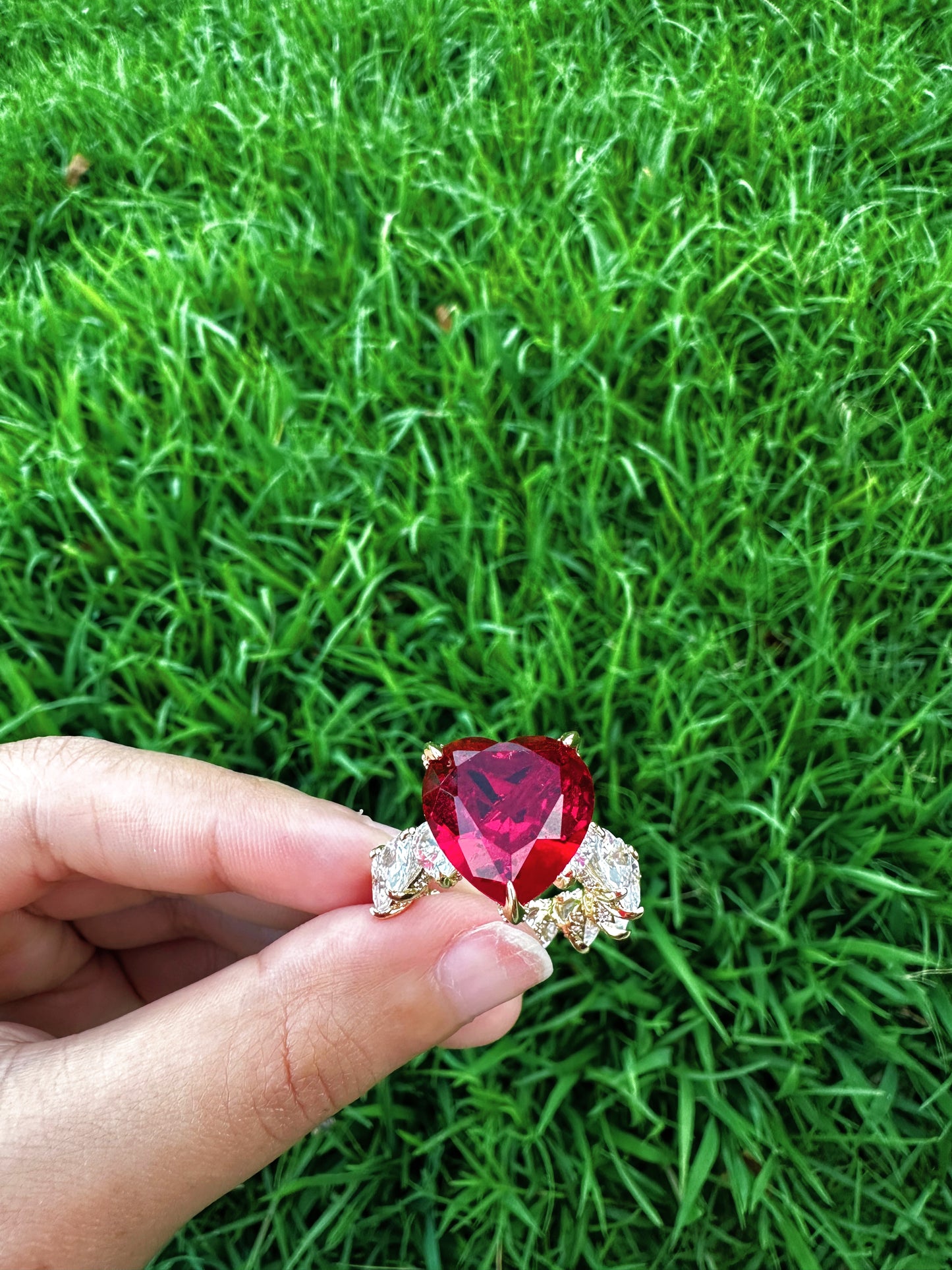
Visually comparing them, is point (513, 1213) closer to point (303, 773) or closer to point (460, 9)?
point (303, 773)

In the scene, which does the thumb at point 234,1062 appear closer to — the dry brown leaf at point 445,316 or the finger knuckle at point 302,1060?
the finger knuckle at point 302,1060

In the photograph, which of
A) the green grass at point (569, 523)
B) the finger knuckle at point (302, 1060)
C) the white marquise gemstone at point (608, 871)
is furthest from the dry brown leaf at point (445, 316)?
the finger knuckle at point (302, 1060)

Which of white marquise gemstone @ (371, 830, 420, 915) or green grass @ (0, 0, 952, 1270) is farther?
green grass @ (0, 0, 952, 1270)

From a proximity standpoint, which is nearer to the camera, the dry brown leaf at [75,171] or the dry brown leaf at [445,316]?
the dry brown leaf at [445,316]

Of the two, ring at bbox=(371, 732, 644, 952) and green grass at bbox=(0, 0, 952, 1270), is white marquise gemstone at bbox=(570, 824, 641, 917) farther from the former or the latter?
green grass at bbox=(0, 0, 952, 1270)

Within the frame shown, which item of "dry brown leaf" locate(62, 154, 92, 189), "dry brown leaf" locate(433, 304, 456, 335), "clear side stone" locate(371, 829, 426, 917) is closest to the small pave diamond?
"clear side stone" locate(371, 829, 426, 917)

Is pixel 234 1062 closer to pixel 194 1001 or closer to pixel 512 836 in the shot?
pixel 194 1001

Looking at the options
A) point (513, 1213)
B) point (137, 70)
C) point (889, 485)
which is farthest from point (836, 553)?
point (137, 70)
